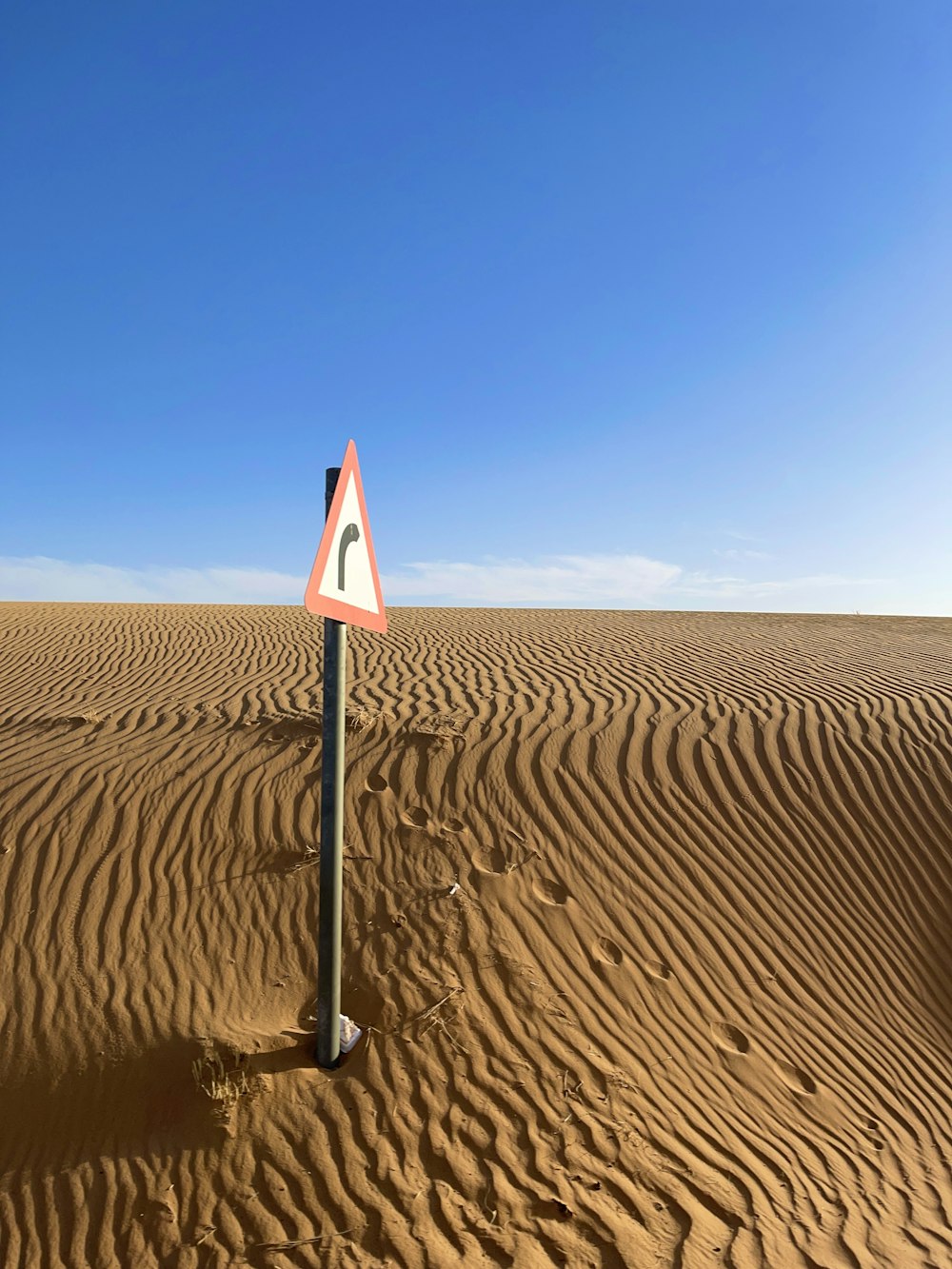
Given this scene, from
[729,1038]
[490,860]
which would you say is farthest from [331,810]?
[729,1038]

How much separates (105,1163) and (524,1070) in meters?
2.02

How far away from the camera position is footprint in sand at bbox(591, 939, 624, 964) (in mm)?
4746

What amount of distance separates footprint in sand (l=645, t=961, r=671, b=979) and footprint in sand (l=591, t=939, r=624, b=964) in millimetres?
178

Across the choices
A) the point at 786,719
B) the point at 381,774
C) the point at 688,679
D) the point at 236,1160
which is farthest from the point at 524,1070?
the point at 688,679

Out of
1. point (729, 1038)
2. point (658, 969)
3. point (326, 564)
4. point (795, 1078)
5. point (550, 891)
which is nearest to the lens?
point (326, 564)

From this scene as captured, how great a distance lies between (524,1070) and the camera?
12.9 feet

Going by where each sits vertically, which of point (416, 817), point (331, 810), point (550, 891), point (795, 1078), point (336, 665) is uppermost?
point (336, 665)

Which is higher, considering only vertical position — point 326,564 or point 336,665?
point 326,564

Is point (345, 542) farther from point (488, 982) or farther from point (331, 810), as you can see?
point (488, 982)

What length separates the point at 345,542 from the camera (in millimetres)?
3223

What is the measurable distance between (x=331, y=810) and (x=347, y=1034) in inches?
54.1

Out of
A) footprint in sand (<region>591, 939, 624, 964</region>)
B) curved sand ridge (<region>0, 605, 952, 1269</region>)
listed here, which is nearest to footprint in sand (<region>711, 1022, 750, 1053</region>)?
curved sand ridge (<region>0, 605, 952, 1269</region>)

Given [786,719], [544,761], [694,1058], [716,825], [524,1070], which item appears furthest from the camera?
[786,719]

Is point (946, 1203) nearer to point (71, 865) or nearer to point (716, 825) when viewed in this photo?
point (716, 825)
